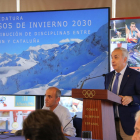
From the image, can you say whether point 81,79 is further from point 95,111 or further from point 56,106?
point 95,111

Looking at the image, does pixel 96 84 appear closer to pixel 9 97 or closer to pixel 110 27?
pixel 110 27

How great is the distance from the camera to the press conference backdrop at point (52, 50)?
452 cm

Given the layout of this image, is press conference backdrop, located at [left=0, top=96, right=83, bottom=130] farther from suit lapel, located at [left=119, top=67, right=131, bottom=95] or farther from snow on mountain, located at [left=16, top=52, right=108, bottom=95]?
suit lapel, located at [left=119, top=67, right=131, bottom=95]

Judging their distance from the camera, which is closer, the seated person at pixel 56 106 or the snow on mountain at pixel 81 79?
the seated person at pixel 56 106

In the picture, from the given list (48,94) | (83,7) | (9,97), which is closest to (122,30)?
(83,7)

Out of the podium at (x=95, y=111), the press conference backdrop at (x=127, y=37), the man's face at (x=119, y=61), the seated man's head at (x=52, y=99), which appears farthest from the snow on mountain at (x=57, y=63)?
the podium at (x=95, y=111)

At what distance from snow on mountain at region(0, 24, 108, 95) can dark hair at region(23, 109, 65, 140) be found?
134 inches

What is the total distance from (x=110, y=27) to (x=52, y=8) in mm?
1270

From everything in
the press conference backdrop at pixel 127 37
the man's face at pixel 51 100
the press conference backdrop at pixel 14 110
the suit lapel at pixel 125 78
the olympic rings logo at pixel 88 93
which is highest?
the press conference backdrop at pixel 127 37

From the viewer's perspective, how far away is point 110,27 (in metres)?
4.47

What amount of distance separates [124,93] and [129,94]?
0.06 m

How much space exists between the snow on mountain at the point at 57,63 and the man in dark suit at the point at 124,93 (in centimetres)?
124

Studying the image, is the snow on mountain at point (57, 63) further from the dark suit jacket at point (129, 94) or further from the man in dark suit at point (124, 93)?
the dark suit jacket at point (129, 94)

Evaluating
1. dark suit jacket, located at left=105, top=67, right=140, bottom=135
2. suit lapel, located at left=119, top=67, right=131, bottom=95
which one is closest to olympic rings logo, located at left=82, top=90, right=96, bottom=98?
dark suit jacket, located at left=105, top=67, right=140, bottom=135
